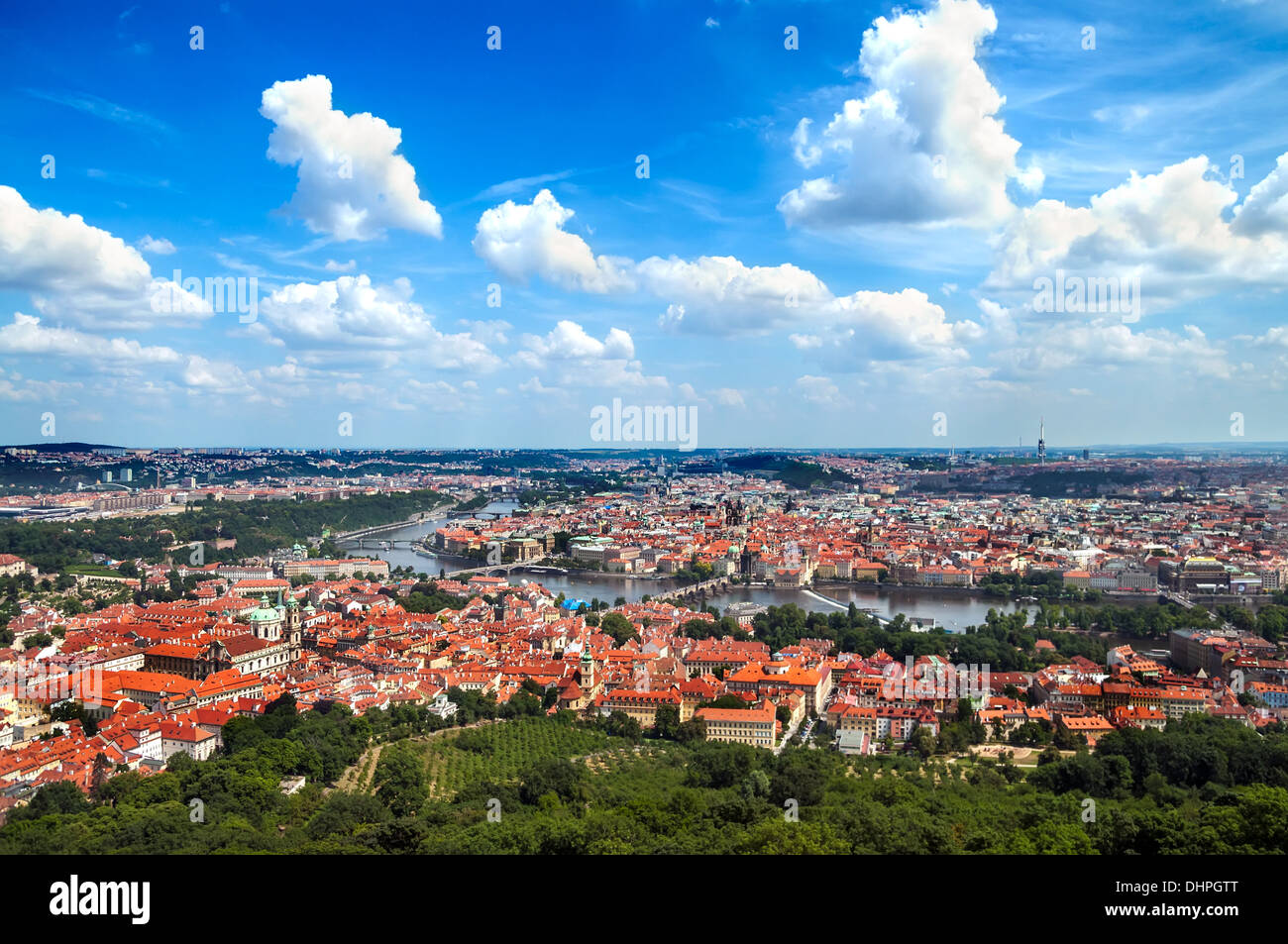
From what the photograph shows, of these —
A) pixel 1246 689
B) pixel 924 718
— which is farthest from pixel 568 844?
pixel 1246 689

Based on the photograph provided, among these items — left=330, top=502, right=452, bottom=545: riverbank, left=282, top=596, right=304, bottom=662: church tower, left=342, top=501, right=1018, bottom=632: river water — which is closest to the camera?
left=282, top=596, right=304, bottom=662: church tower

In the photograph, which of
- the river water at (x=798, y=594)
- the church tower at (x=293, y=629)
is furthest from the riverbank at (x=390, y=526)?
the church tower at (x=293, y=629)

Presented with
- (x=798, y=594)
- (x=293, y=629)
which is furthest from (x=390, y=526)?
(x=293, y=629)

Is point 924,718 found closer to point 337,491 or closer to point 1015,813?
point 1015,813

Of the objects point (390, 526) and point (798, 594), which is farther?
point (390, 526)

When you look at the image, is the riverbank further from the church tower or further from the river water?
the church tower

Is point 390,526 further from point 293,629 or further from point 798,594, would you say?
point 293,629

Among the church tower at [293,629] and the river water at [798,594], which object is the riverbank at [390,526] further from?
the church tower at [293,629]

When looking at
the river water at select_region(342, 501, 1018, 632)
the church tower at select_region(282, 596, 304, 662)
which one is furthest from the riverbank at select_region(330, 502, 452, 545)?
the church tower at select_region(282, 596, 304, 662)
